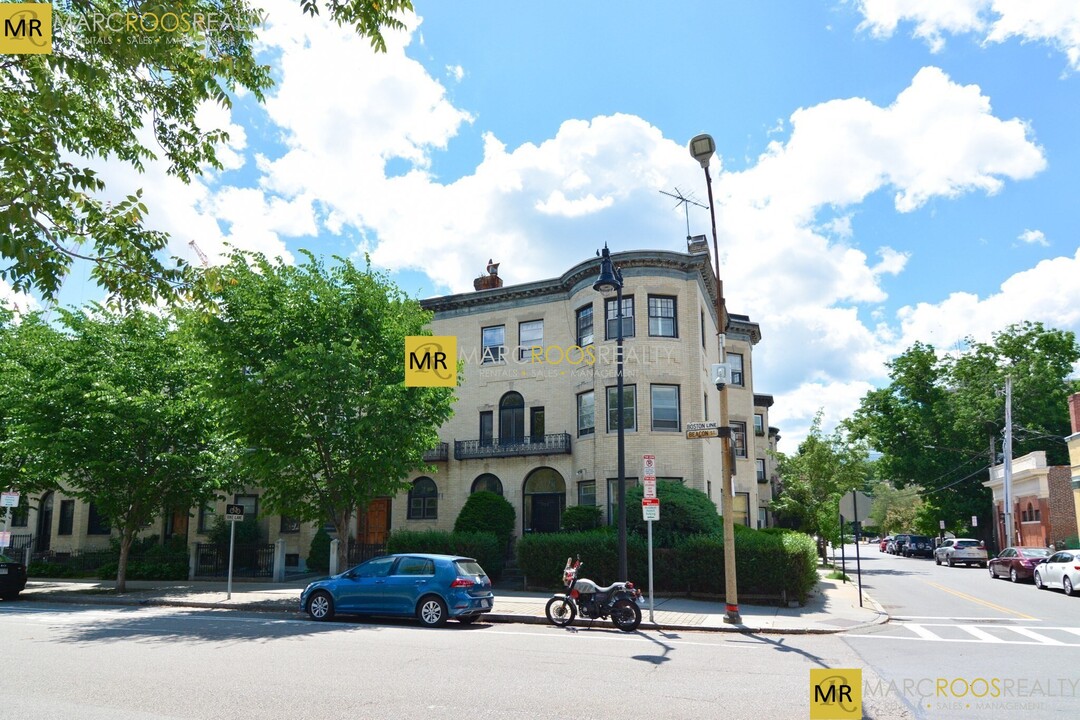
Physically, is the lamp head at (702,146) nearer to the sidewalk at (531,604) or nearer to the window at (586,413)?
the sidewalk at (531,604)

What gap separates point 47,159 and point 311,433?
13.9 metres

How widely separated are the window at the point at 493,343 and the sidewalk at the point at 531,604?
10785 millimetres

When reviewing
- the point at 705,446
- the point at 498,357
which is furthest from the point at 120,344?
the point at 705,446

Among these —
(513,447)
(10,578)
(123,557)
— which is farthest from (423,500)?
(10,578)

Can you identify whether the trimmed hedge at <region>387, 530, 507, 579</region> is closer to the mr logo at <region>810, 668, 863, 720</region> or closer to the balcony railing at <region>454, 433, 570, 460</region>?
the balcony railing at <region>454, 433, 570, 460</region>

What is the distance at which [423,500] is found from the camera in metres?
30.7

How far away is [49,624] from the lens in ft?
52.5

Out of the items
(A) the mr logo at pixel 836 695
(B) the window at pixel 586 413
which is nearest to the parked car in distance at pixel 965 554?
(B) the window at pixel 586 413

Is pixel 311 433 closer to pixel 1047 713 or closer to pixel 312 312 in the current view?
pixel 312 312

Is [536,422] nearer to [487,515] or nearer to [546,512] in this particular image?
[546,512]

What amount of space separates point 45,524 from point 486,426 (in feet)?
80.3

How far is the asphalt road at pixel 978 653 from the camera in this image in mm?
8602

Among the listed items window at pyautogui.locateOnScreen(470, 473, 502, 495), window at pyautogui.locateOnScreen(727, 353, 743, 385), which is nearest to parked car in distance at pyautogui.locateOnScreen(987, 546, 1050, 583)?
window at pyautogui.locateOnScreen(727, 353, 743, 385)

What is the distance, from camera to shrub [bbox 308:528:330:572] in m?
29.3
